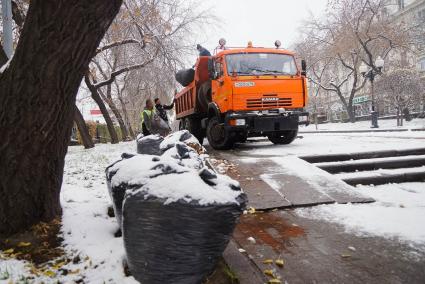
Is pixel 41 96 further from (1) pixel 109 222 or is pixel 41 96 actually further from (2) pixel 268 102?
(2) pixel 268 102

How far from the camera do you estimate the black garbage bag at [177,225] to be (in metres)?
2.46

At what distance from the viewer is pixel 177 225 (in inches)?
97.0

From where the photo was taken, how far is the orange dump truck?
9.40m

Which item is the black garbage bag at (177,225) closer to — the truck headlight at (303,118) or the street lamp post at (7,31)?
the street lamp post at (7,31)

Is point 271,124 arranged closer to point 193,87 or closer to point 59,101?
point 193,87

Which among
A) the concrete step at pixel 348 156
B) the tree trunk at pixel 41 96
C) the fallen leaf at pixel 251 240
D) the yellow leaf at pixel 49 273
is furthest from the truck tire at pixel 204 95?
→ the yellow leaf at pixel 49 273

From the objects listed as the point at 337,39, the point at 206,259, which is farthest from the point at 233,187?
the point at 337,39

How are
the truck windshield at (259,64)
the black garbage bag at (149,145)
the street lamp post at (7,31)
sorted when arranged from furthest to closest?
the truck windshield at (259,64) < the street lamp post at (7,31) < the black garbage bag at (149,145)

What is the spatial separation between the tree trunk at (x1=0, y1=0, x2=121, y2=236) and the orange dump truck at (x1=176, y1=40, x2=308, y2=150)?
605cm

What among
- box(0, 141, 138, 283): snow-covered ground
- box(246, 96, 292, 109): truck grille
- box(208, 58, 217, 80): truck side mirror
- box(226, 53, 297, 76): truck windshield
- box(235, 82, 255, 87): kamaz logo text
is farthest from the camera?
box(208, 58, 217, 80): truck side mirror

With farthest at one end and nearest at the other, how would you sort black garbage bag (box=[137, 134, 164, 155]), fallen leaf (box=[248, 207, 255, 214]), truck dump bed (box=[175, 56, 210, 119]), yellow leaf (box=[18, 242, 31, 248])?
truck dump bed (box=[175, 56, 210, 119])
black garbage bag (box=[137, 134, 164, 155])
fallen leaf (box=[248, 207, 255, 214])
yellow leaf (box=[18, 242, 31, 248])

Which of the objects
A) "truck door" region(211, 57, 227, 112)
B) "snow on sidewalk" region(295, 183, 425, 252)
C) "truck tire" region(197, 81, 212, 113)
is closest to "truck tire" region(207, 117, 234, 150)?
"truck door" region(211, 57, 227, 112)

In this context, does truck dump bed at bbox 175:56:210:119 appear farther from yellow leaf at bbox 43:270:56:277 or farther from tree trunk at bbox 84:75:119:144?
yellow leaf at bbox 43:270:56:277

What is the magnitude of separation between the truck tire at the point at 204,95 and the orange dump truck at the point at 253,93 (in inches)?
22.9
